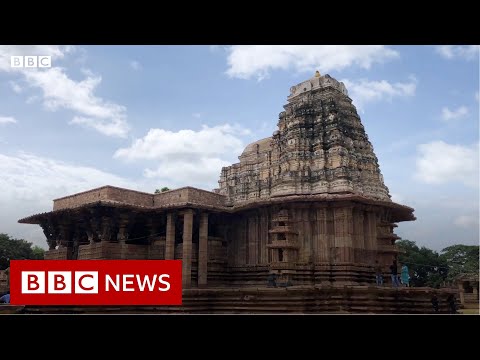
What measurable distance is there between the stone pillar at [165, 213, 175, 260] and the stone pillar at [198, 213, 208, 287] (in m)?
1.31

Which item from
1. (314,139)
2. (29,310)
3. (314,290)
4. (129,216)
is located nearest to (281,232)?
(314,290)

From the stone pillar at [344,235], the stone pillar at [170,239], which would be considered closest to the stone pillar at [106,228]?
the stone pillar at [170,239]

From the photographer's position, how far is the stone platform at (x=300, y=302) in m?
17.1

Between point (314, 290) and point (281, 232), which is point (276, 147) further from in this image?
point (314, 290)

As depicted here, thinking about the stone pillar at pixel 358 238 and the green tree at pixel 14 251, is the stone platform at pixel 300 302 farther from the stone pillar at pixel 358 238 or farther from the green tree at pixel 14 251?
the green tree at pixel 14 251

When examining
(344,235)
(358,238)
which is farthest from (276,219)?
Result: (358,238)

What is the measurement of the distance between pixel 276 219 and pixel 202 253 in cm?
407

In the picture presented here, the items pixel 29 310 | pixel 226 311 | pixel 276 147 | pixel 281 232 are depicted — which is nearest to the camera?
pixel 29 310

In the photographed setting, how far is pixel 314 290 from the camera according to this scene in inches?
681

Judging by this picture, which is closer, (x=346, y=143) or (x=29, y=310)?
(x=29, y=310)

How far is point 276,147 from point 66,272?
16141mm
